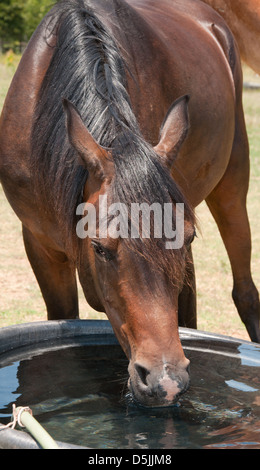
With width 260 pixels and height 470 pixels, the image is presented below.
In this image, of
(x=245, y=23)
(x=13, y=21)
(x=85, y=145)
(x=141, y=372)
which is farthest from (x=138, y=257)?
(x=13, y=21)

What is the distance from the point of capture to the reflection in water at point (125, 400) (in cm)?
227

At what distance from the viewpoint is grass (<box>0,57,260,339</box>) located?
17.0 feet

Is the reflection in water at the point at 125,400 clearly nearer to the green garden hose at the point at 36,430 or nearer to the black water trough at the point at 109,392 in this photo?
the black water trough at the point at 109,392

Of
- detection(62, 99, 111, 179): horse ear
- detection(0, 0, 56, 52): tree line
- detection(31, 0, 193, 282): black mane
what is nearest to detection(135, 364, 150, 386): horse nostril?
detection(31, 0, 193, 282): black mane

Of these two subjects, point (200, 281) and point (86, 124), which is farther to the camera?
point (200, 281)

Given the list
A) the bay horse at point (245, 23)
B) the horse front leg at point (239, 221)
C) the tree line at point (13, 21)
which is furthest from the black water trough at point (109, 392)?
the tree line at point (13, 21)

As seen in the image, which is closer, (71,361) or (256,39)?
(71,361)

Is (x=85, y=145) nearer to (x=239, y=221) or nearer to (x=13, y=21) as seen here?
(x=239, y=221)

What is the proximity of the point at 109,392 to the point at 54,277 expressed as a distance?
1.05m

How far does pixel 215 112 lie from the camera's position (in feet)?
13.1

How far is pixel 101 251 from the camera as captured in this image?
2.39m

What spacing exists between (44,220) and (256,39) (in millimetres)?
2620
